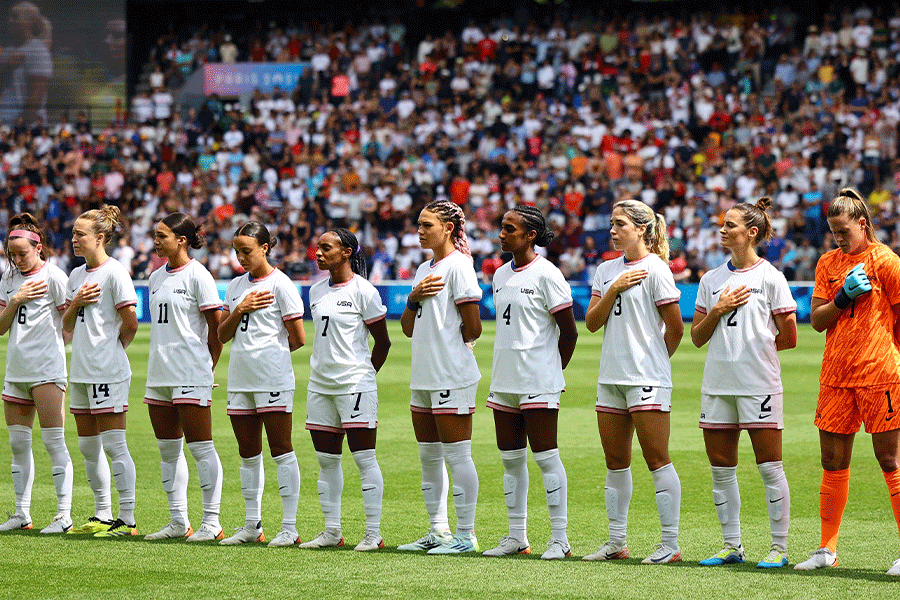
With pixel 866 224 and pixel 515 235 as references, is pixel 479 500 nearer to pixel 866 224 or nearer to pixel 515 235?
pixel 515 235

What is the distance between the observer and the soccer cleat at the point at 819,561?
614cm

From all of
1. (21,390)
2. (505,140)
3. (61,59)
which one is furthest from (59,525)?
(61,59)

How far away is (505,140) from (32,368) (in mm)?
22212

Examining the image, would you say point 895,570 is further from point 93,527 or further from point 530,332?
point 93,527

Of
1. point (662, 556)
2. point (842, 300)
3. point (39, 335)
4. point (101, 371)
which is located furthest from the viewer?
point (39, 335)

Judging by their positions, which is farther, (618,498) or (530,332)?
(530,332)

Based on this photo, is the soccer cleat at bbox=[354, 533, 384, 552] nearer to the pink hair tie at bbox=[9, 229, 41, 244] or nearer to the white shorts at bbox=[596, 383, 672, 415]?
the white shorts at bbox=[596, 383, 672, 415]

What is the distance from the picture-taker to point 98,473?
293 inches

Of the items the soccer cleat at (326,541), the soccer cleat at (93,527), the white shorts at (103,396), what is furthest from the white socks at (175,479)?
the soccer cleat at (326,541)

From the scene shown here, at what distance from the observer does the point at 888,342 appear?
618cm

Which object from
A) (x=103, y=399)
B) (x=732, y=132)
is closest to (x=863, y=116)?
(x=732, y=132)

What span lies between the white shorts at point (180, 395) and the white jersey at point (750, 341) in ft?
10.3

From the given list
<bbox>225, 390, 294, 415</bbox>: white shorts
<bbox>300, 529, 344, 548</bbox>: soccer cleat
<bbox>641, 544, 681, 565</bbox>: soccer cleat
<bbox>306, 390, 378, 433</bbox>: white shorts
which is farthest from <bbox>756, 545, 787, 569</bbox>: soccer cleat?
<bbox>225, 390, 294, 415</bbox>: white shorts

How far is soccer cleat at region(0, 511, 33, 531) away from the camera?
24.6 feet
